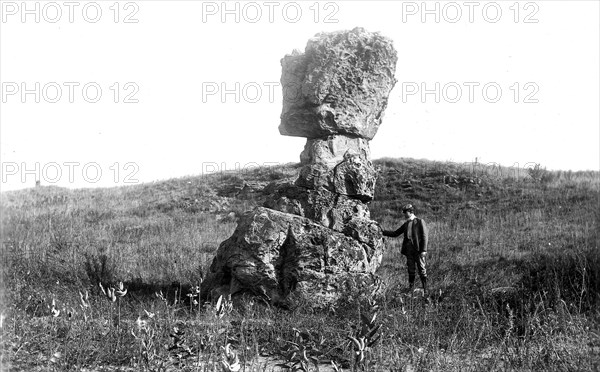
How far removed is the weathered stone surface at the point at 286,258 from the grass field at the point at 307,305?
13.5 inches

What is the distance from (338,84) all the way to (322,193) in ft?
5.62

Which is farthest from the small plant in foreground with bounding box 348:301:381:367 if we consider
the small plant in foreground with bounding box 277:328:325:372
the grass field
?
the small plant in foreground with bounding box 277:328:325:372

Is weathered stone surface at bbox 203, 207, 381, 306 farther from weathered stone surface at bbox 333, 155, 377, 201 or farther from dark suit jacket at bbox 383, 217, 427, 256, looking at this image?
dark suit jacket at bbox 383, 217, 427, 256

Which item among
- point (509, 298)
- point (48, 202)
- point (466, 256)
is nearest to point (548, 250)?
point (466, 256)

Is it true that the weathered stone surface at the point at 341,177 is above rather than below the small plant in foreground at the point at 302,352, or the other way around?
above

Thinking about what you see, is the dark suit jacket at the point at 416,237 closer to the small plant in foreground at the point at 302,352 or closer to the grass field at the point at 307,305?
the grass field at the point at 307,305

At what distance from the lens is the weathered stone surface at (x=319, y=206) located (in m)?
9.41

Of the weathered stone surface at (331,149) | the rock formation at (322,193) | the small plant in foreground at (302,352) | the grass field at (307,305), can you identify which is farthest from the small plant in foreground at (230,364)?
the weathered stone surface at (331,149)

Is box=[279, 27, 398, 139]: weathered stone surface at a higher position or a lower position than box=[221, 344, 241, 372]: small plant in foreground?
higher

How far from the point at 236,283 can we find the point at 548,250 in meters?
7.36

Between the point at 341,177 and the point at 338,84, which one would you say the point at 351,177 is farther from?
the point at 338,84

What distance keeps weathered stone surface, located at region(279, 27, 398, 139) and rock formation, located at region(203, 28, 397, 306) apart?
16mm

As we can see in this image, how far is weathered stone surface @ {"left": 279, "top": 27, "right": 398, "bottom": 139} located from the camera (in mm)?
9711

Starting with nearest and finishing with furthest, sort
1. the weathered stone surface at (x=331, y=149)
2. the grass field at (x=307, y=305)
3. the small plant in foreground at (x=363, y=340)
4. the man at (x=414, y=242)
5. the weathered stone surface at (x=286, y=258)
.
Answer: the small plant in foreground at (x=363, y=340) < the grass field at (x=307, y=305) < the weathered stone surface at (x=286, y=258) < the weathered stone surface at (x=331, y=149) < the man at (x=414, y=242)
